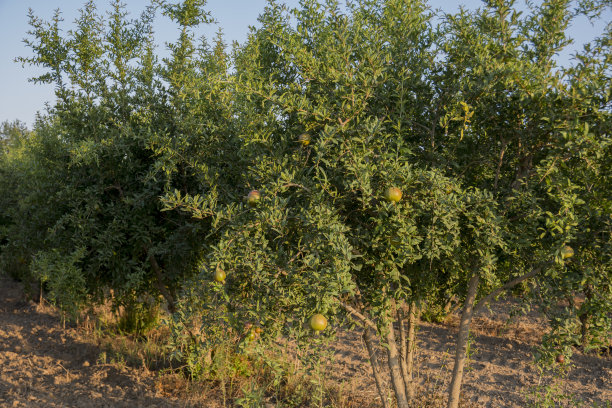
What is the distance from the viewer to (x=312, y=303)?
2873 mm

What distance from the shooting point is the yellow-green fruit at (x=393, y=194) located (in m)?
2.81

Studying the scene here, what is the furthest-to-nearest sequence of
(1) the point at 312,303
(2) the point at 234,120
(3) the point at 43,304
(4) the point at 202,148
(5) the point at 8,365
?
(3) the point at 43,304 → (5) the point at 8,365 → (4) the point at 202,148 → (2) the point at 234,120 → (1) the point at 312,303

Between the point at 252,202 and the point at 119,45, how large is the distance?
369cm

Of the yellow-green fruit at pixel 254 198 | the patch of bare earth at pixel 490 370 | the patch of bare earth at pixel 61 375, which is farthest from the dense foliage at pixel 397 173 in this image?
the patch of bare earth at pixel 61 375

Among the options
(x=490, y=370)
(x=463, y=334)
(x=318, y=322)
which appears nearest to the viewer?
(x=318, y=322)

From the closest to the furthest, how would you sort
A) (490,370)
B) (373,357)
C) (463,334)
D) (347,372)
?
1. (463,334)
2. (373,357)
3. (347,372)
4. (490,370)

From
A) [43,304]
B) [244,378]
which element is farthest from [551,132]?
[43,304]

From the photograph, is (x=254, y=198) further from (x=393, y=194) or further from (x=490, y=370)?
(x=490, y=370)

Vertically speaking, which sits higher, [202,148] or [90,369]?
[202,148]

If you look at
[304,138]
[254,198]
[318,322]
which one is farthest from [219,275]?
[304,138]

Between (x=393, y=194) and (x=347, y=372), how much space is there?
14.3ft

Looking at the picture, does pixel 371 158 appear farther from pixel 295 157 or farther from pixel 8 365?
pixel 8 365

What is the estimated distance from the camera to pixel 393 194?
2805 mm

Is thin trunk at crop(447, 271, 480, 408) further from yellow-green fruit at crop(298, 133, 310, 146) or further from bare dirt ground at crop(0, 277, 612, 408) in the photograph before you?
yellow-green fruit at crop(298, 133, 310, 146)
